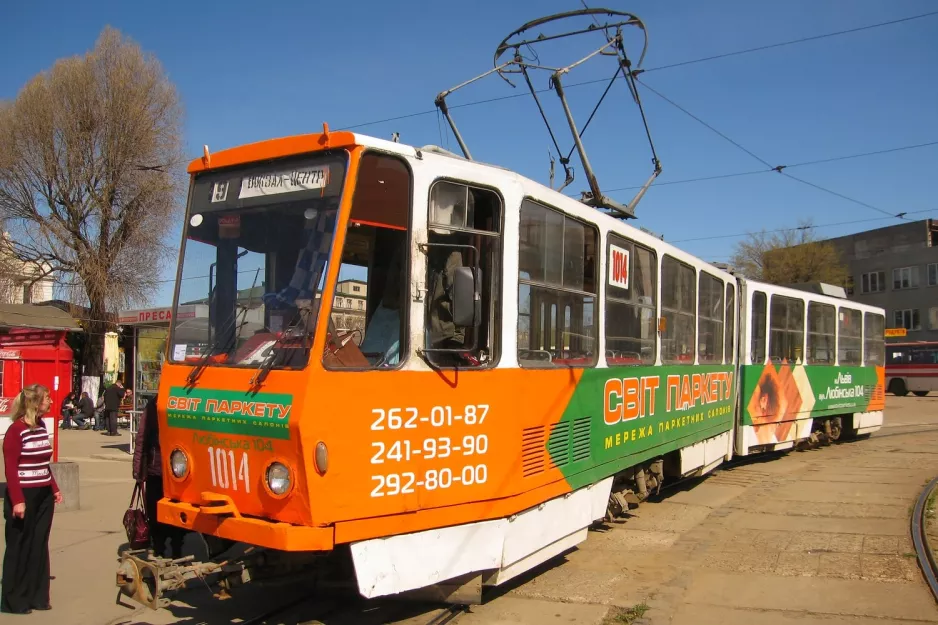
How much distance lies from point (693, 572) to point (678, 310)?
312 centimetres

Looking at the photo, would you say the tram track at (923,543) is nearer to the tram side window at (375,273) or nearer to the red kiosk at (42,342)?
the tram side window at (375,273)

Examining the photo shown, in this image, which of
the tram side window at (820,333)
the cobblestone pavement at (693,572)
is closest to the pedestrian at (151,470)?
the cobblestone pavement at (693,572)

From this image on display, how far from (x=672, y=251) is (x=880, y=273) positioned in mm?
52655

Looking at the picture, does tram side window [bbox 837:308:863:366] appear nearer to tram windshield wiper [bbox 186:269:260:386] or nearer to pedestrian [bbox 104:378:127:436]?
tram windshield wiper [bbox 186:269:260:386]

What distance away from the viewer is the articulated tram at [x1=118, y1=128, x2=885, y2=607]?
4406 mm

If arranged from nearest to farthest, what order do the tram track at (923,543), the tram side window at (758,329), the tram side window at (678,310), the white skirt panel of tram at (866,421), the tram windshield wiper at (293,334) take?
the tram windshield wiper at (293,334), the tram track at (923,543), the tram side window at (678,310), the tram side window at (758,329), the white skirt panel of tram at (866,421)

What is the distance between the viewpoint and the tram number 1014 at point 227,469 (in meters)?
4.57

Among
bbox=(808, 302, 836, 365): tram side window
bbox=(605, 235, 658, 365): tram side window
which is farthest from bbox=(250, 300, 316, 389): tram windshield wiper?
bbox=(808, 302, 836, 365): tram side window

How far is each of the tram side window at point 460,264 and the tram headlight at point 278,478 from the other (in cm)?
107

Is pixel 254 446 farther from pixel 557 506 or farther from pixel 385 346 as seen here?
pixel 557 506

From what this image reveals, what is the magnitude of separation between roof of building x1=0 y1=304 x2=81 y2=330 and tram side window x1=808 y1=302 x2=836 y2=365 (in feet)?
39.7

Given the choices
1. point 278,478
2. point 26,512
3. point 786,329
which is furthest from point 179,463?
point 786,329

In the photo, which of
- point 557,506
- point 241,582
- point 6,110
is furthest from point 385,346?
point 6,110

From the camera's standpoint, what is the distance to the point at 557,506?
5.88 metres
